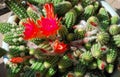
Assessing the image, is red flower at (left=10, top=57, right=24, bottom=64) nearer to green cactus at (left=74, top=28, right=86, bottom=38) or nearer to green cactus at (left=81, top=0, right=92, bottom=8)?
→ green cactus at (left=74, top=28, right=86, bottom=38)

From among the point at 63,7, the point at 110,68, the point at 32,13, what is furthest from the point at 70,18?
the point at 110,68

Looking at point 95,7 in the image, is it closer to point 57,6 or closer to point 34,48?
point 57,6

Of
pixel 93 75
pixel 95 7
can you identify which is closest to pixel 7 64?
pixel 93 75

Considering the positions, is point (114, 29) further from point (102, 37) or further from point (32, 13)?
point (32, 13)

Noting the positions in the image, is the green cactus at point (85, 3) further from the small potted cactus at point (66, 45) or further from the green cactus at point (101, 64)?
the green cactus at point (101, 64)

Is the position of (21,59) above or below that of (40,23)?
below

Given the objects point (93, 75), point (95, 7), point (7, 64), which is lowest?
point (93, 75)

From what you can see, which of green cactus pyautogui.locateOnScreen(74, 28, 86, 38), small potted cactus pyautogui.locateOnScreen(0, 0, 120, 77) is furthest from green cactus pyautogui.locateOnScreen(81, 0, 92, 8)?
green cactus pyautogui.locateOnScreen(74, 28, 86, 38)
